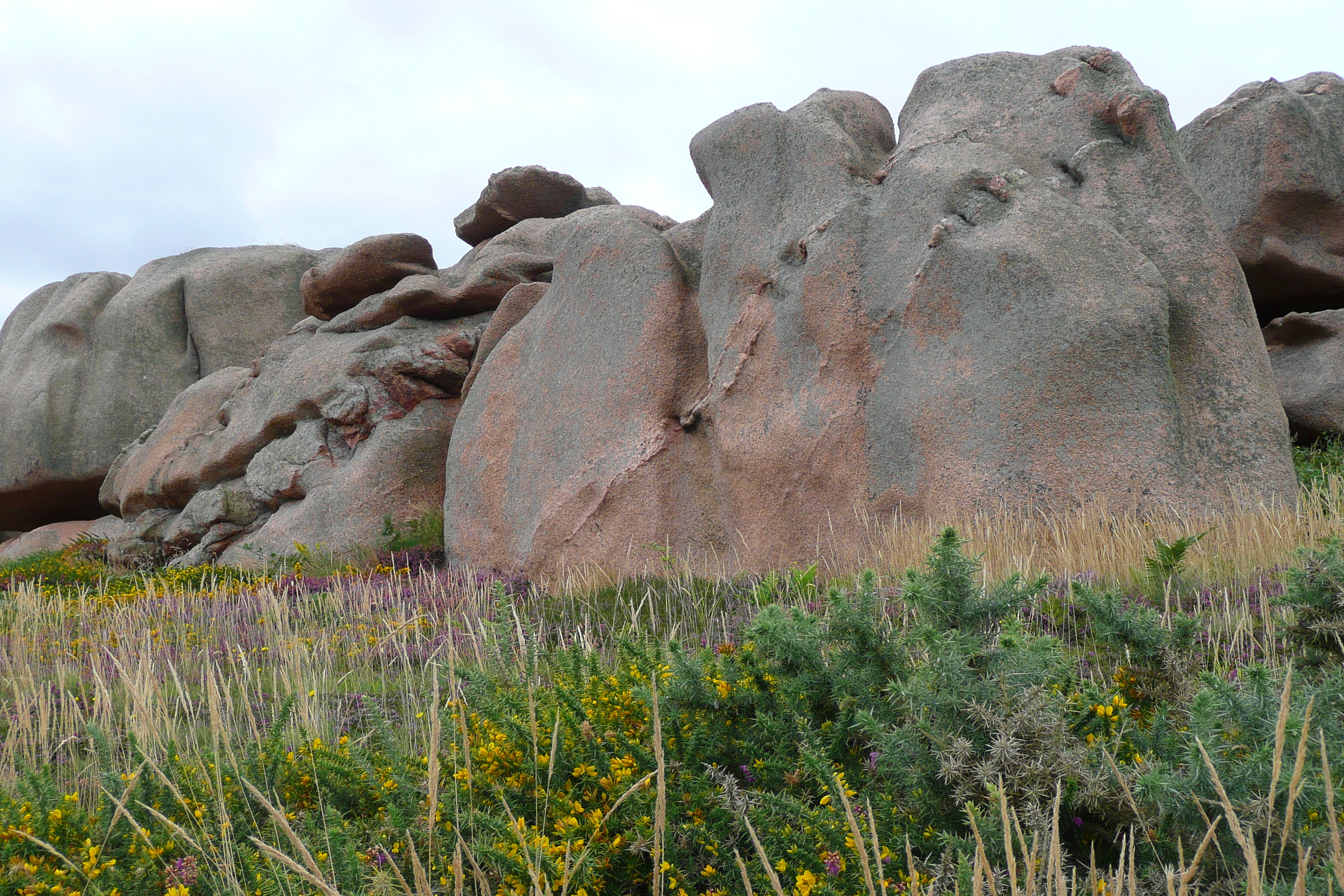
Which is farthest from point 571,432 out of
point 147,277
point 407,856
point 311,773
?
point 147,277

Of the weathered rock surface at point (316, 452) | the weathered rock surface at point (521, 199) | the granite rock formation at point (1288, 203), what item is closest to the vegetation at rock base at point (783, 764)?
the weathered rock surface at point (316, 452)

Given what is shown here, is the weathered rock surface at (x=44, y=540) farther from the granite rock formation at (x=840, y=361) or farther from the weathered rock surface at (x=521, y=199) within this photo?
the weathered rock surface at (x=521, y=199)

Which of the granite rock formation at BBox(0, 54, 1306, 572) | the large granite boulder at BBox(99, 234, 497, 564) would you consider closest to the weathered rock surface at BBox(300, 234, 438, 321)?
the large granite boulder at BBox(99, 234, 497, 564)

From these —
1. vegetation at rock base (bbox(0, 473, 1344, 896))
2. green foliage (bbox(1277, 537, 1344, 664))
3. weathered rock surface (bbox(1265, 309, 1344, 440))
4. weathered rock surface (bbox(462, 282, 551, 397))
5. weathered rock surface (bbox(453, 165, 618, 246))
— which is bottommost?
vegetation at rock base (bbox(0, 473, 1344, 896))

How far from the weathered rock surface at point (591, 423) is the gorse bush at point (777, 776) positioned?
5.66 m

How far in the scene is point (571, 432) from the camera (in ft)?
35.3

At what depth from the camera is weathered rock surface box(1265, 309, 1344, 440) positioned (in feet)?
39.9

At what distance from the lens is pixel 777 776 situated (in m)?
3.15

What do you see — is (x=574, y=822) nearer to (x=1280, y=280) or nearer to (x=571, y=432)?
(x=571, y=432)

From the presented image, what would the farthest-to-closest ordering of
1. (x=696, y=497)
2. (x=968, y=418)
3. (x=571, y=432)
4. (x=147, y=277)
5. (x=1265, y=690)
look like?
1. (x=147, y=277)
2. (x=571, y=432)
3. (x=696, y=497)
4. (x=968, y=418)
5. (x=1265, y=690)

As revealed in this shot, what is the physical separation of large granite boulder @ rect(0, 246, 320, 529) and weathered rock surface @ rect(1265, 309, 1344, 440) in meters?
19.8

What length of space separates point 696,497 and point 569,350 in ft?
8.70

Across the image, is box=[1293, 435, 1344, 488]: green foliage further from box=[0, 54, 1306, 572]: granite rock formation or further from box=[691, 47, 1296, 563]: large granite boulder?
box=[691, 47, 1296, 563]: large granite boulder

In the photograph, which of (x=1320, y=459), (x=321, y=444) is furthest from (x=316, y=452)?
(x=1320, y=459)
